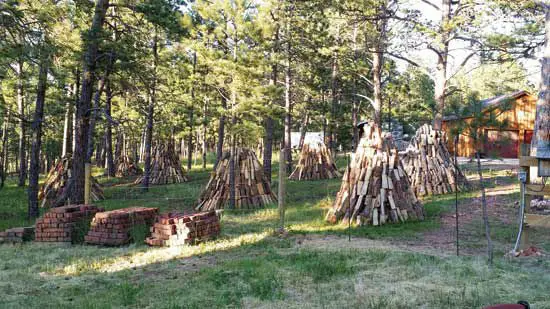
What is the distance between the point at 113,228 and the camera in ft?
26.5

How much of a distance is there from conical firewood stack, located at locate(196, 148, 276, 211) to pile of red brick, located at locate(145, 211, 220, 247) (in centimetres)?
→ 401

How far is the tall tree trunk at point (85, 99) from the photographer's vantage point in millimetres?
11003

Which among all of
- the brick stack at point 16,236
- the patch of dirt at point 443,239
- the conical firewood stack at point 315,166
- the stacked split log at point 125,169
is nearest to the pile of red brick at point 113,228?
the brick stack at point 16,236

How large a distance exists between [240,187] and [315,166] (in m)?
7.17

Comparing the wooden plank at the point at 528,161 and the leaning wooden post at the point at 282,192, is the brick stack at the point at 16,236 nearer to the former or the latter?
the leaning wooden post at the point at 282,192

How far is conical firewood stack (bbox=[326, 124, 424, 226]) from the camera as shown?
930 centimetres

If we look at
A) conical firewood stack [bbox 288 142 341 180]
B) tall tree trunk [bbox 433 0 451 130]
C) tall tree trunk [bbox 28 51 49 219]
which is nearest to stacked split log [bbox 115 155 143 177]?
conical firewood stack [bbox 288 142 341 180]

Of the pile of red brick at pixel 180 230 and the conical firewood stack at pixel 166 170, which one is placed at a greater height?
the conical firewood stack at pixel 166 170

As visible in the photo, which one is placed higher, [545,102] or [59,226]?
[545,102]

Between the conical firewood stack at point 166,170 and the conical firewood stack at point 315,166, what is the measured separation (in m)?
5.04

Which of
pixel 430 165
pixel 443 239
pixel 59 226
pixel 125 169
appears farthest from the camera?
pixel 125 169

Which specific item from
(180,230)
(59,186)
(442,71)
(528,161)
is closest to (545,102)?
Result: (528,161)

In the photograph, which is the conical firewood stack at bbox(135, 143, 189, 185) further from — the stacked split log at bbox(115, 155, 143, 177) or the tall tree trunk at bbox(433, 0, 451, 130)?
the tall tree trunk at bbox(433, 0, 451, 130)

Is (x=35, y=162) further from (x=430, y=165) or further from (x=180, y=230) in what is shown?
(x=430, y=165)
